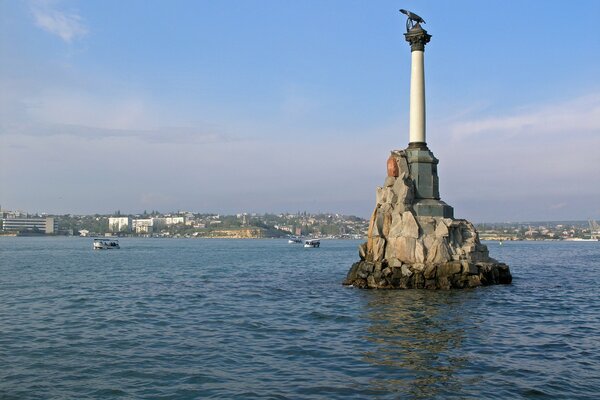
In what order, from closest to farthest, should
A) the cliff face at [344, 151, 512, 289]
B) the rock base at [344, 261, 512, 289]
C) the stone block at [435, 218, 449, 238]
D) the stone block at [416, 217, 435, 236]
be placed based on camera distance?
the rock base at [344, 261, 512, 289], the cliff face at [344, 151, 512, 289], the stone block at [435, 218, 449, 238], the stone block at [416, 217, 435, 236]

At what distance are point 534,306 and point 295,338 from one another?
13.0m

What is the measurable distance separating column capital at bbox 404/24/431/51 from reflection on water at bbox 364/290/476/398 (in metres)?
17.7

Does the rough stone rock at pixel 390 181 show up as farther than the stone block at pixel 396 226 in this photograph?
Yes

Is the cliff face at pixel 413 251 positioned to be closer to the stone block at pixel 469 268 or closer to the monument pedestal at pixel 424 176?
the stone block at pixel 469 268

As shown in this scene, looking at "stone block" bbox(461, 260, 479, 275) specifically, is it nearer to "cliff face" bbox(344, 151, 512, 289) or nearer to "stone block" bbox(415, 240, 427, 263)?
"cliff face" bbox(344, 151, 512, 289)

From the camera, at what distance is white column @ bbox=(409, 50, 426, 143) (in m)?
38.2

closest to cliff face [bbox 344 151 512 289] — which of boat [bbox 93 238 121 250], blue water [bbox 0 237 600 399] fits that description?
blue water [bbox 0 237 600 399]

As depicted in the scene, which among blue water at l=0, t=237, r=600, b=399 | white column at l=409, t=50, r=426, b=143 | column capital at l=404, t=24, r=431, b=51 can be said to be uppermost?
column capital at l=404, t=24, r=431, b=51

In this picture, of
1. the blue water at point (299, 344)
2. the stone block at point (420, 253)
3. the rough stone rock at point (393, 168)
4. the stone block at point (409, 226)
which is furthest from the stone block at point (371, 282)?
the rough stone rock at point (393, 168)

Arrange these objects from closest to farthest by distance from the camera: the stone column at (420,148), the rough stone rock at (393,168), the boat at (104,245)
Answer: the stone column at (420,148), the rough stone rock at (393,168), the boat at (104,245)

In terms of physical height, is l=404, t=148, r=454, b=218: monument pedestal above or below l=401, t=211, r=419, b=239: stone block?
above

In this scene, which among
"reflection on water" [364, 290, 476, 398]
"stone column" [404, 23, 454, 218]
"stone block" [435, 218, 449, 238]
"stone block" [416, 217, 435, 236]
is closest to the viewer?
"reflection on water" [364, 290, 476, 398]

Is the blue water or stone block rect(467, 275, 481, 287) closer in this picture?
the blue water

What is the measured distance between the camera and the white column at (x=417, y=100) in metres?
38.2
